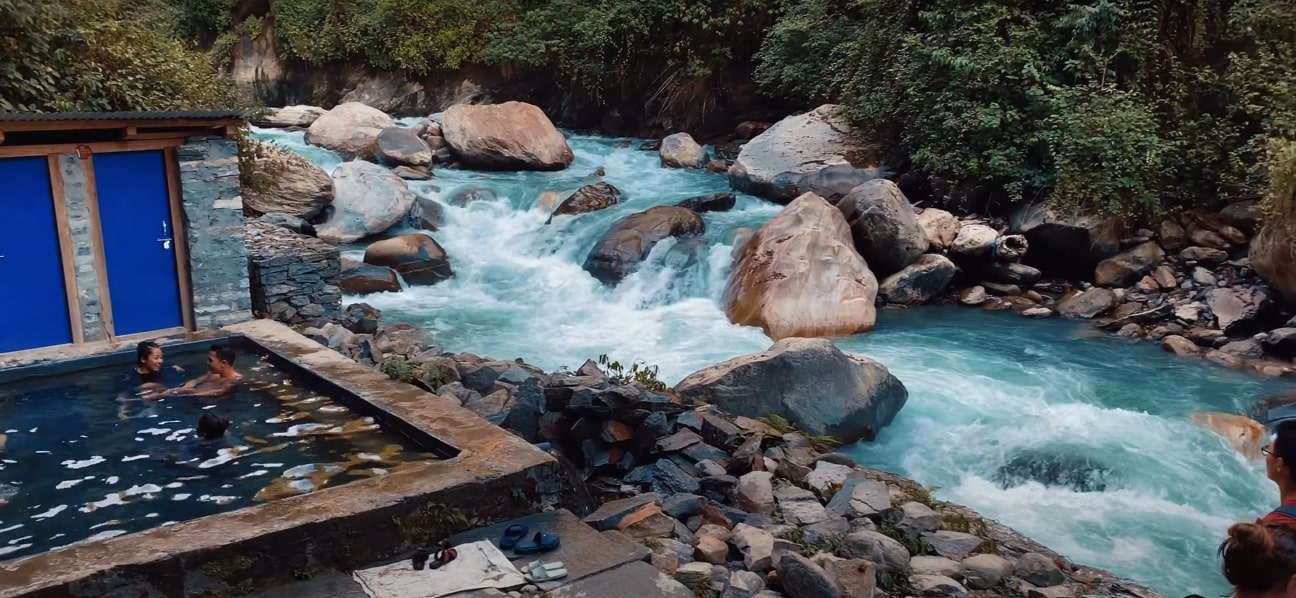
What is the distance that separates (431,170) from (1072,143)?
10.1 metres

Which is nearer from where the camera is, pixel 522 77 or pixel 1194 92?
pixel 1194 92

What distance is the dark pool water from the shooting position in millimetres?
5504

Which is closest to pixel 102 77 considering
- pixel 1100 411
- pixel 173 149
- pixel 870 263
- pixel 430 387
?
pixel 173 149

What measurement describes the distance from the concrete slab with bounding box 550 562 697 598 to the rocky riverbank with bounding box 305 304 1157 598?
6.7 inches

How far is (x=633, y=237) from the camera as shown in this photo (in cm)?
1352

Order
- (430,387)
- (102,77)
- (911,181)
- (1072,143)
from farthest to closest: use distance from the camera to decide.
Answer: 1. (911,181)
2. (1072,143)
3. (102,77)
4. (430,387)

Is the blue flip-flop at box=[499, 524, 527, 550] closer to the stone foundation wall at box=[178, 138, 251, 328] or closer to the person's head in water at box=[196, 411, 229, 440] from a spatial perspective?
the person's head in water at box=[196, 411, 229, 440]

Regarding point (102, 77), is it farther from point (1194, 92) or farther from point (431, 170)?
point (1194, 92)

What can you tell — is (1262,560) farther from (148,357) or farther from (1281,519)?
(148,357)

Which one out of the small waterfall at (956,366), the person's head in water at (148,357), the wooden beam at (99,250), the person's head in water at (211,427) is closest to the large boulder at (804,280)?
the small waterfall at (956,366)

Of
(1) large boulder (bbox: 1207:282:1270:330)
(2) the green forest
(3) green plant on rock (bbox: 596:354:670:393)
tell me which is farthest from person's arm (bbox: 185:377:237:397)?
(1) large boulder (bbox: 1207:282:1270:330)

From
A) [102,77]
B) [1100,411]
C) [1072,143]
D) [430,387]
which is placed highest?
[102,77]

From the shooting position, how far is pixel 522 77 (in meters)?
23.4

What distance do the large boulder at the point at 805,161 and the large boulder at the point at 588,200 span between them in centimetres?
199
